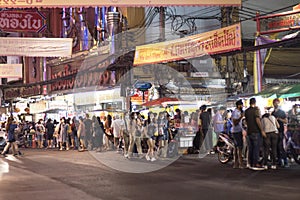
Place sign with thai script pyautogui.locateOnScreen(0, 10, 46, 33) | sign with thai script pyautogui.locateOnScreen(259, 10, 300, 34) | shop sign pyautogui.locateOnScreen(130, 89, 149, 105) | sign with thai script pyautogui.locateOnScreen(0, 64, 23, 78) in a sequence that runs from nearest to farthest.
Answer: sign with thai script pyautogui.locateOnScreen(0, 10, 46, 33) → sign with thai script pyautogui.locateOnScreen(259, 10, 300, 34) → sign with thai script pyautogui.locateOnScreen(0, 64, 23, 78) → shop sign pyautogui.locateOnScreen(130, 89, 149, 105)

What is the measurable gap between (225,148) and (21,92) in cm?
3068

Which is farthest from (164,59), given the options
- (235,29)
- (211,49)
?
(235,29)

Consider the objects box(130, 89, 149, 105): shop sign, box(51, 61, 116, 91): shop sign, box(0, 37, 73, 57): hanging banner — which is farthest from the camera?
box(51, 61, 116, 91): shop sign

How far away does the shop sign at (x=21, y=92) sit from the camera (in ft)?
133

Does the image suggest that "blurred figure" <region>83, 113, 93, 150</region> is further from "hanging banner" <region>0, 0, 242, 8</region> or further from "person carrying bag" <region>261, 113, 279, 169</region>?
"hanging banner" <region>0, 0, 242, 8</region>

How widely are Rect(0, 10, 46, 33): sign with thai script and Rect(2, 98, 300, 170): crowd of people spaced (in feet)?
15.9

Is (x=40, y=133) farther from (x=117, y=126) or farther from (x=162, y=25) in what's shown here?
(x=162, y=25)

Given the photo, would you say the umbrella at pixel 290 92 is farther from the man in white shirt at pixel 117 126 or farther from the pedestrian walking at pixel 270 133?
the man in white shirt at pixel 117 126

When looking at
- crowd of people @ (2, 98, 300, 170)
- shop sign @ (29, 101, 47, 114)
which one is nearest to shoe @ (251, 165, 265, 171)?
crowd of people @ (2, 98, 300, 170)

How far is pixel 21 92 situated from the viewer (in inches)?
1715

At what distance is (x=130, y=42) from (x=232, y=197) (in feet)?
67.0

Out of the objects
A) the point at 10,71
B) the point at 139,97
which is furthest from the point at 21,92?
the point at 10,71

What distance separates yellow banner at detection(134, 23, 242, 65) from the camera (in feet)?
60.3

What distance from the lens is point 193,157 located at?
18828 mm
